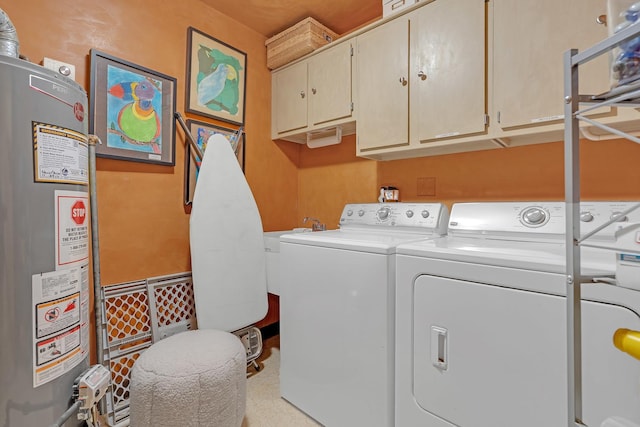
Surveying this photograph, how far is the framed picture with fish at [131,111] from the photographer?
5.39 ft

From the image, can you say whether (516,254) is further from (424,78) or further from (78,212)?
(78,212)

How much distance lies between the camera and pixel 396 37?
1828 millimetres

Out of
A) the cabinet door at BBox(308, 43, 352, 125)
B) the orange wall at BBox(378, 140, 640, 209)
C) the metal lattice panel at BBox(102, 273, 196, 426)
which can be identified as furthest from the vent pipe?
the orange wall at BBox(378, 140, 640, 209)

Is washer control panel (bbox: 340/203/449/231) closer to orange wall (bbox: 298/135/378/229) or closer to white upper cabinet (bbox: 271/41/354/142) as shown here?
orange wall (bbox: 298/135/378/229)

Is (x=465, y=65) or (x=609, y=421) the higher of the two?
(x=465, y=65)

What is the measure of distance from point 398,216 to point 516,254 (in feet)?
2.63

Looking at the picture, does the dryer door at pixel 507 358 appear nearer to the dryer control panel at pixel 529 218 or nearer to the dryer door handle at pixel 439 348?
the dryer door handle at pixel 439 348

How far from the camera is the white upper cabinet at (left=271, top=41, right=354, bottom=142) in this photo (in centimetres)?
211

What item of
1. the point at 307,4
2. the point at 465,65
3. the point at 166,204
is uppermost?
the point at 307,4

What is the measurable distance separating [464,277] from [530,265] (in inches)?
8.5

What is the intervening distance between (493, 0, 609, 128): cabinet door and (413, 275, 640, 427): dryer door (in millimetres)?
889

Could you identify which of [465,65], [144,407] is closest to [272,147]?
[465,65]

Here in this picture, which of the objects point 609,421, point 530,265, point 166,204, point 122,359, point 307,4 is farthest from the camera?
point 307,4

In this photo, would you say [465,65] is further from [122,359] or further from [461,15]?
[122,359]
